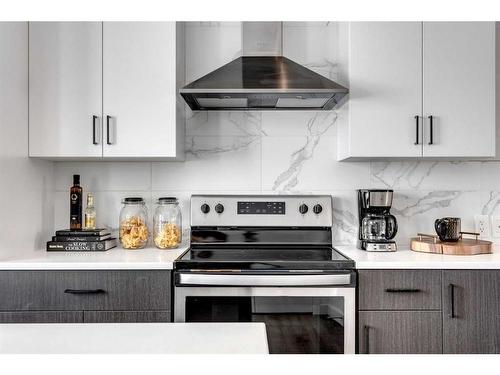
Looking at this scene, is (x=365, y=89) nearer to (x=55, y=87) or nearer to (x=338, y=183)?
(x=338, y=183)

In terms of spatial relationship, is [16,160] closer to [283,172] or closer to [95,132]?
[95,132]

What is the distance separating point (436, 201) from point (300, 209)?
2.65 feet

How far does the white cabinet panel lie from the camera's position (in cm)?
227

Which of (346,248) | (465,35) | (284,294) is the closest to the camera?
(284,294)

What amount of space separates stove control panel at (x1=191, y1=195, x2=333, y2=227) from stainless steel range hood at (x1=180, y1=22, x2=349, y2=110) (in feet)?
1.72

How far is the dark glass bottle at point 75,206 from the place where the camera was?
8.20 feet

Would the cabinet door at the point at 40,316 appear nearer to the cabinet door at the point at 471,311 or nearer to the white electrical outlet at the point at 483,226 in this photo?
the cabinet door at the point at 471,311

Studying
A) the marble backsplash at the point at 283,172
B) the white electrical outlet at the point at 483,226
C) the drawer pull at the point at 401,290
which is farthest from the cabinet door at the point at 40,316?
the white electrical outlet at the point at 483,226

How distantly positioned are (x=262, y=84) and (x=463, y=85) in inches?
39.9

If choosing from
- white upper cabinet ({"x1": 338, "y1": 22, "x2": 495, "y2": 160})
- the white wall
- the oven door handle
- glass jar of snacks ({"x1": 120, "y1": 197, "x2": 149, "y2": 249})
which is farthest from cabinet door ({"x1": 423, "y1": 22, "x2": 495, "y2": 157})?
the white wall

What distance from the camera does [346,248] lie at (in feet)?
8.19

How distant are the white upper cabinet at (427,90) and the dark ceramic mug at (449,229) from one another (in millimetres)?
340

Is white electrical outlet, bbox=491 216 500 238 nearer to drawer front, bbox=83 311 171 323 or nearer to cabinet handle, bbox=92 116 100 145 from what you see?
drawer front, bbox=83 311 171 323
